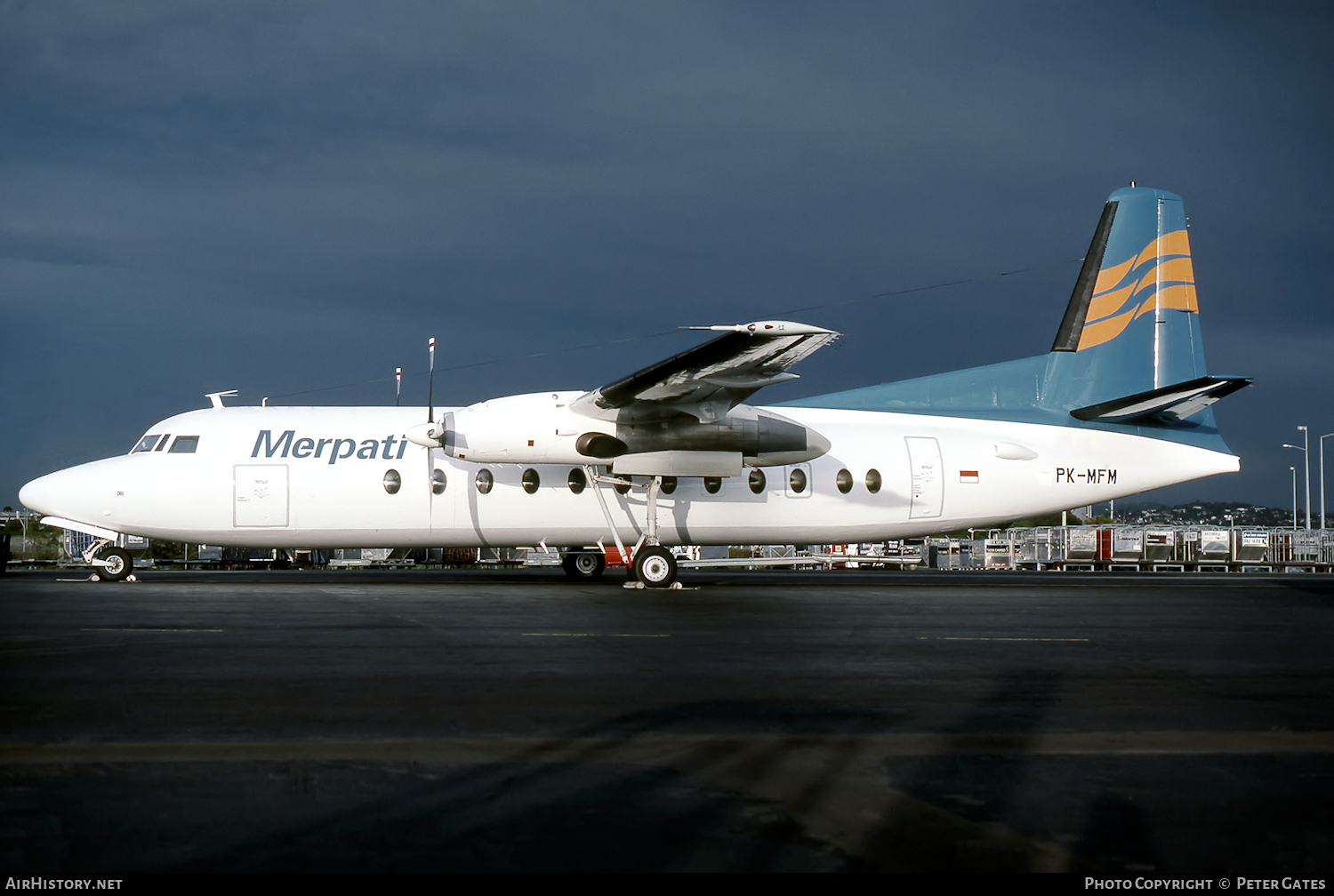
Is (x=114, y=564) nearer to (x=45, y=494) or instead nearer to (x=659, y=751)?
(x=45, y=494)

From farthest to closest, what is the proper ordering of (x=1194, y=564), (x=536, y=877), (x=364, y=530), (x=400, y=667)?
(x=1194, y=564) < (x=364, y=530) < (x=400, y=667) < (x=536, y=877)

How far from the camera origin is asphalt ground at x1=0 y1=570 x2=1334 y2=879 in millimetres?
3223

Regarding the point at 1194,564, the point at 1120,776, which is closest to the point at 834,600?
the point at 1120,776

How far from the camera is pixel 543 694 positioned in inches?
245

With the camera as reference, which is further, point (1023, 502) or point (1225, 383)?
point (1023, 502)

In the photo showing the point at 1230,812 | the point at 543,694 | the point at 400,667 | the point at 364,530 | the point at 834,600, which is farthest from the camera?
the point at 364,530

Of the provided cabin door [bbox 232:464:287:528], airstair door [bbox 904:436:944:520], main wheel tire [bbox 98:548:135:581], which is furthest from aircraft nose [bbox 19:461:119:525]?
airstair door [bbox 904:436:944:520]

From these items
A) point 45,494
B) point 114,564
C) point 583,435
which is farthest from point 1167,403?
point 45,494

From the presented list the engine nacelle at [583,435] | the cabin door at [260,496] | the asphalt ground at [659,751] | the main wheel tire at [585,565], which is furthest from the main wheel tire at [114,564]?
the asphalt ground at [659,751]

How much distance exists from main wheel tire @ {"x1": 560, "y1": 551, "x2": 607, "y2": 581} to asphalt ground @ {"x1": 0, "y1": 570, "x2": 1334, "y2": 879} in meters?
11.9

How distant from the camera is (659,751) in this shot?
15.2 ft

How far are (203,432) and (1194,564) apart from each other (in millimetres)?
39163

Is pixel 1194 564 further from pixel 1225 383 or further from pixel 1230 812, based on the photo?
pixel 1230 812

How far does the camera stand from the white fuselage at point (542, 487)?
18812 mm
